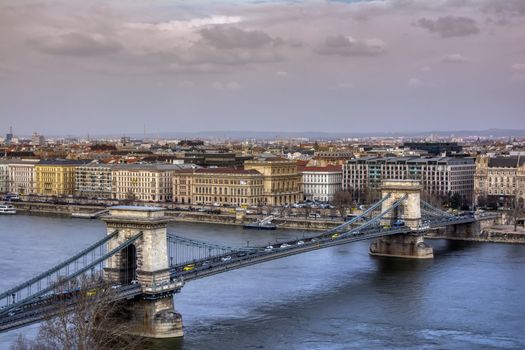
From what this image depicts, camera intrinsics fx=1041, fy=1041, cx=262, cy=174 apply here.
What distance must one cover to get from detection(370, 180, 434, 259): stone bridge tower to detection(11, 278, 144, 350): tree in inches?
518

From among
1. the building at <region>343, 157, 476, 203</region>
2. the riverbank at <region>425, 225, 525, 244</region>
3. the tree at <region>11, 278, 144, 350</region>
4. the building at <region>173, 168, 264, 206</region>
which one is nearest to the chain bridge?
the tree at <region>11, 278, 144, 350</region>

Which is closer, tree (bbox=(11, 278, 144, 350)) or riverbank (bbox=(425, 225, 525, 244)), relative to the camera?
tree (bbox=(11, 278, 144, 350))

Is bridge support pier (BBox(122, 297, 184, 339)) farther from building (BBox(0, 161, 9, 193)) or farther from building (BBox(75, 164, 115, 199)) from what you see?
building (BBox(0, 161, 9, 193))

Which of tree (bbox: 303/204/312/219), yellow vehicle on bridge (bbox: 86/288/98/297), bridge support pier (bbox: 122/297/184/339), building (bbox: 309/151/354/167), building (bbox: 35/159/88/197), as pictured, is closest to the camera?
yellow vehicle on bridge (bbox: 86/288/98/297)

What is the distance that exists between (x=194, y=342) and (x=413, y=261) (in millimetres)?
12286

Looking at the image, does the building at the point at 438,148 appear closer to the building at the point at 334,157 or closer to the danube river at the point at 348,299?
the building at the point at 334,157

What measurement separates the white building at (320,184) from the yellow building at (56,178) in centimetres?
1218

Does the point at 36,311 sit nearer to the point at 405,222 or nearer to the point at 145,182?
the point at 405,222

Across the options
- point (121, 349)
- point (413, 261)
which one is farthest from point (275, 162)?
point (121, 349)

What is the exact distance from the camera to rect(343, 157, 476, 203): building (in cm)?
4466

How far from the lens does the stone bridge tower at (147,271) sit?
17297 mm

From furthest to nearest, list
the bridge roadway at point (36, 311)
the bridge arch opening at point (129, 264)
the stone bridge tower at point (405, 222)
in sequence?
the stone bridge tower at point (405, 222) < the bridge arch opening at point (129, 264) < the bridge roadway at point (36, 311)

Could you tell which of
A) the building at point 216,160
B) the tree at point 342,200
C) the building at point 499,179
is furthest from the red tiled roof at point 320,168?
the building at point 216,160

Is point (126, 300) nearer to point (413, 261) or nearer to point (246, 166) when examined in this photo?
point (413, 261)
